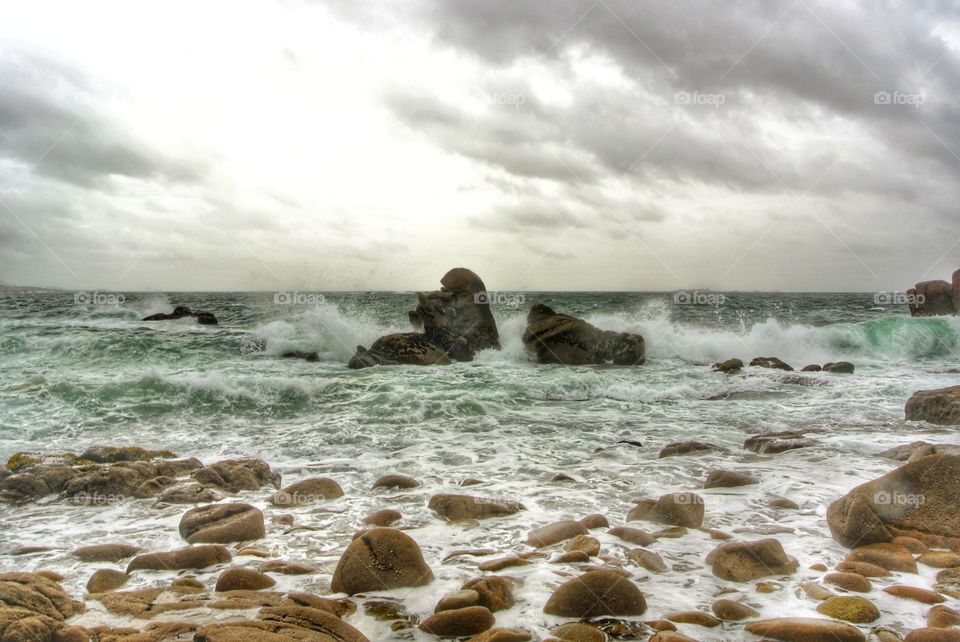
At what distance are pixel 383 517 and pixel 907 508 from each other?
450 cm

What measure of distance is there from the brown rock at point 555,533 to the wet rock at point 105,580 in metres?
3.02

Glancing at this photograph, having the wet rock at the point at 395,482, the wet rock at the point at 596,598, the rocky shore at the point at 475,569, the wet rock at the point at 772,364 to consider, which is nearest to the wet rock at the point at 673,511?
the rocky shore at the point at 475,569

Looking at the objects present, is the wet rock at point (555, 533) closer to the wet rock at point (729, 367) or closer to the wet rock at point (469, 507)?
the wet rock at point (469, 507)

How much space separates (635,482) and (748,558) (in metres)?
2.47

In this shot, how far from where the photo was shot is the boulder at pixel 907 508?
4.71 metres

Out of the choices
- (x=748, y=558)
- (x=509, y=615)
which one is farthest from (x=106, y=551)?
(x=748, y=558)

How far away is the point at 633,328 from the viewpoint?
24000mm

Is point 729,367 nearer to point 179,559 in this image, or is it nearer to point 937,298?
point 179,559

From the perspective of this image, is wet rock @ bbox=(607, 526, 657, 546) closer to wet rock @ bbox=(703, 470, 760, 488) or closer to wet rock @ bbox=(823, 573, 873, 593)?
wet rock @ bbox=(823, 573, 873, 593)

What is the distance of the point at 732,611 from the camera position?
360 centimetres

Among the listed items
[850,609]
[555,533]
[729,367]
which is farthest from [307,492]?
[729,367]

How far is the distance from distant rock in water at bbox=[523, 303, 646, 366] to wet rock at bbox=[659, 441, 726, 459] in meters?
10.7

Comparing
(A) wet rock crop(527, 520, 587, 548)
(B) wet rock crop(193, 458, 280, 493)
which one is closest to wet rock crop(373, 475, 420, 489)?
(B) wet rock crop(193, 458, 280, 493)

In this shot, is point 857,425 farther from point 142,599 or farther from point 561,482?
point 142,599
